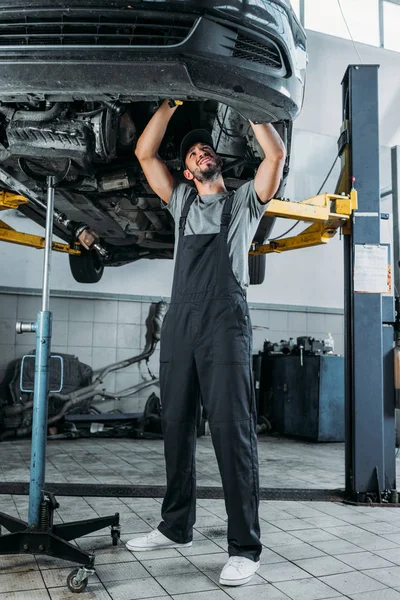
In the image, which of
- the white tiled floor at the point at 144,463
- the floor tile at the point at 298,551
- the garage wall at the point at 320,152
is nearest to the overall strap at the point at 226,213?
the floor tile at the point at 298,551

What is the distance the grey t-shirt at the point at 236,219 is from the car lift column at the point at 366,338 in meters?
1.21

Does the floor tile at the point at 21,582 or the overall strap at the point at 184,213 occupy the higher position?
the overall strap at the point at 184,213

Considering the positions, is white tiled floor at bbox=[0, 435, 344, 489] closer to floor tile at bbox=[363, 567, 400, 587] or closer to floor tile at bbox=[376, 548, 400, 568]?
floor tile at bbox=[376, 548, 400, 568]

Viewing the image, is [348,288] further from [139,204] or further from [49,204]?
[49,204]

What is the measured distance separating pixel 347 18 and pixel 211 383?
23.3 feet

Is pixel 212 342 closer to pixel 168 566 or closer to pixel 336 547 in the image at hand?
pixel 168 566

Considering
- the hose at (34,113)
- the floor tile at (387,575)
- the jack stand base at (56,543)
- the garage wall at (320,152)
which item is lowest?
the floor tile at (387,575)

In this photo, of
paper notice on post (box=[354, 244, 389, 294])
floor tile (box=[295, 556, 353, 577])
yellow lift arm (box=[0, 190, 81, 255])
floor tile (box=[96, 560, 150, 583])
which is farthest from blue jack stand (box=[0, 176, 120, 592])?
paper notice on post (box=[354, 244, 389, 294])

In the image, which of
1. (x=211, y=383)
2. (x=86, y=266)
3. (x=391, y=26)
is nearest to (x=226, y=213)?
(x=211, y=383)

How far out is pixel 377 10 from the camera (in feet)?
24.0

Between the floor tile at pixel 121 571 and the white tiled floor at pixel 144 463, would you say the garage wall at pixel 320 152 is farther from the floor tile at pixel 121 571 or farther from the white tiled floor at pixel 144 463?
the floor tile at pixel 121 571

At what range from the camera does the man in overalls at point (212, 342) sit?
163 cm

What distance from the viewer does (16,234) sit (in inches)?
137

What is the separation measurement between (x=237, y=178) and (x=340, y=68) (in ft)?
16.7
